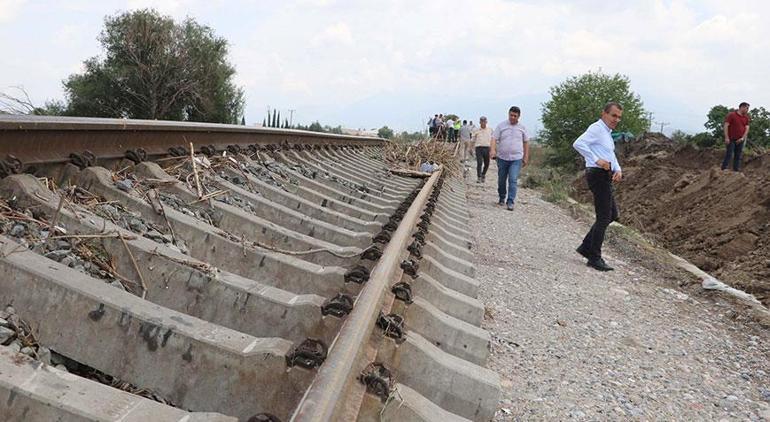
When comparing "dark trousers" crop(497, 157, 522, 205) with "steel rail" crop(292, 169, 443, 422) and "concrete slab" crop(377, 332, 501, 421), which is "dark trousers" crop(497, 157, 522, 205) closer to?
"steel rail" crop(292, 169, 443, 422)

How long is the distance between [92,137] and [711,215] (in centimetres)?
1021

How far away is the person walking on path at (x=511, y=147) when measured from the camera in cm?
1046

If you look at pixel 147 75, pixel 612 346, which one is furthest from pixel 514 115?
pixel 147 75

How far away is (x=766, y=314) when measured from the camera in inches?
203

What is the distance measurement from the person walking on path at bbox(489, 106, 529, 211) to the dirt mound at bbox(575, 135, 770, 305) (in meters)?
2.80

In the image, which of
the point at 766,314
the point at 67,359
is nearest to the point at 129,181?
the point at 67,359

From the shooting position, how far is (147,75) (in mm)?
38875

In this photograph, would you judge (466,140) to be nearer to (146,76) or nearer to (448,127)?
(448,127)

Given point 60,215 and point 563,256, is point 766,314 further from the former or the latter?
point 60,215

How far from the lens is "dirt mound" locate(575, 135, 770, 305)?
8.16m

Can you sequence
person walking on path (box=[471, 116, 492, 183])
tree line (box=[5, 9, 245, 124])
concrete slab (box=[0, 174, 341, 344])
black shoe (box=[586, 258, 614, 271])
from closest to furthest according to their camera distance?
concrete slab (box=[0, 174, 341, 344]) < black shoe (box=[586, 258, 614, 271]) < person walking on path (box=[471, 116, 492, 183]) < tree line (box=[5, 9, 245, 124])

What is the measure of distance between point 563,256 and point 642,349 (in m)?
3.08

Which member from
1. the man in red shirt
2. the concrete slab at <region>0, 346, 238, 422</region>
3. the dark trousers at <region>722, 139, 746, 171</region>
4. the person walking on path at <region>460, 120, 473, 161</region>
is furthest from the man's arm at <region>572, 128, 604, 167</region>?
the person walking on path at <region>460, 120, 473, 161</region>

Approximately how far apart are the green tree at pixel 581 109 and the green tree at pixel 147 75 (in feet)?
73.3
